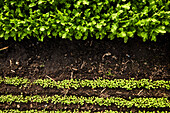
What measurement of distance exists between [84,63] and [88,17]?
1119mm

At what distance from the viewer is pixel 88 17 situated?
301 centimetres

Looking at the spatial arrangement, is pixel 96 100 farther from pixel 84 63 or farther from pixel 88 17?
pixel 88 17

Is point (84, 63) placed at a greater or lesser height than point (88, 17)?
lesser

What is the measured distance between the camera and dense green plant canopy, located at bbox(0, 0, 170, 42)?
2855 millimetres

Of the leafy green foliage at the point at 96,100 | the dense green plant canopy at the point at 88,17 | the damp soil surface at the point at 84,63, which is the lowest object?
the leafy green foliage at the point at 96,100

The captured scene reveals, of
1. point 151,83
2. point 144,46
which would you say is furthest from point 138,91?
point 144,46

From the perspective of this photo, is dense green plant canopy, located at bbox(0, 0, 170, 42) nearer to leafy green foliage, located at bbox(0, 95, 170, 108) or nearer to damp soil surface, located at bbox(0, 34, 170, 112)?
damp soil surface, located at bbox(0, 34, 170, 112)

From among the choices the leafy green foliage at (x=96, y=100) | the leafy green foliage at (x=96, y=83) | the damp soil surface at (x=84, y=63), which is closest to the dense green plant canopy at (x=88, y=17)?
the damp soil surface at (x=84, y=63)

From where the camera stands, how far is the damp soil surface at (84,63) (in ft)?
11.4

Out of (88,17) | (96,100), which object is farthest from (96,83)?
(88,17)

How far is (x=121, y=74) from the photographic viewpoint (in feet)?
11.6

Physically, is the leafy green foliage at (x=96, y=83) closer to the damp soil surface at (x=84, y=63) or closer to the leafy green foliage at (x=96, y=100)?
the damp soil surface at (x=84, y=63)

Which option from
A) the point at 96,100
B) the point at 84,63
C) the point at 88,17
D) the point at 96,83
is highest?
the point at 88,17

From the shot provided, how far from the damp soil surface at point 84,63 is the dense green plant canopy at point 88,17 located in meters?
0.58
